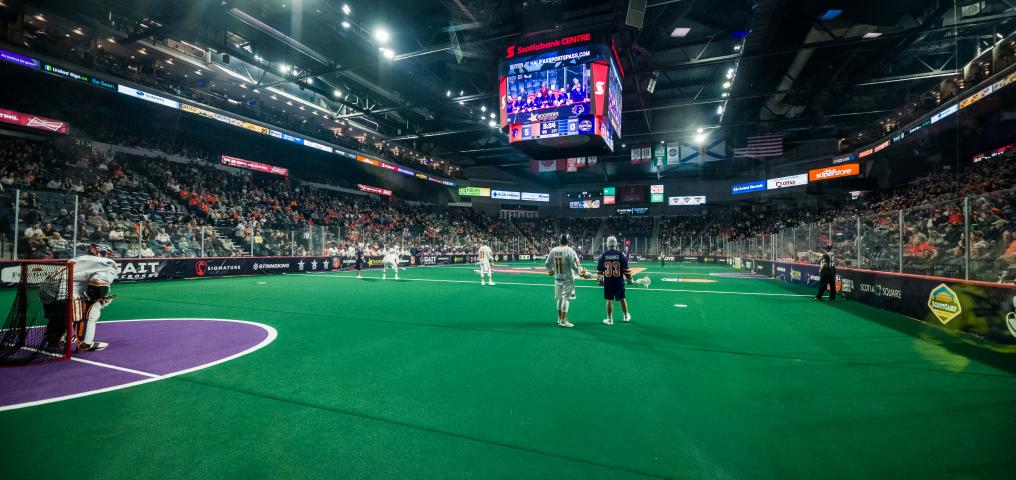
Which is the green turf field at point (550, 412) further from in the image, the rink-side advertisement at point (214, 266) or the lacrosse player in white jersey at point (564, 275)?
the rink-side advertisement at point (214, 266)

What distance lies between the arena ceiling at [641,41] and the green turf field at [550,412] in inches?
549

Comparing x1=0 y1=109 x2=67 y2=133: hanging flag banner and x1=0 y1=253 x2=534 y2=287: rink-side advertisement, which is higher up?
x1=0 y1=109 x2=67 y2=133: hanging flag banner

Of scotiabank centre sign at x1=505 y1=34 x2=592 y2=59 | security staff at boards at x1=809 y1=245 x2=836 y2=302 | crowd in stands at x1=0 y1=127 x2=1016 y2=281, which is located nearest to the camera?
crowd in stands at x1=0 y1=127 x2=1016 y2=281

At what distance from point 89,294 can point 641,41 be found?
21741 mm

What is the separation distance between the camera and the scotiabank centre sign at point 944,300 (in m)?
6.44

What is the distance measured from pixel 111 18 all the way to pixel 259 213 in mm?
12391

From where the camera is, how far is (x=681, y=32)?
63.7 feet

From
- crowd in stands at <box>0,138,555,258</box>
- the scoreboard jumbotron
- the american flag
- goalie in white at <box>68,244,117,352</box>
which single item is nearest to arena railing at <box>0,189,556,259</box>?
crowd in stands at <box>0,138,555,258</box>

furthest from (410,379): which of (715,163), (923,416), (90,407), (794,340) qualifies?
(715,163)

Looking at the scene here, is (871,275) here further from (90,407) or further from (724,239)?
(724,239)

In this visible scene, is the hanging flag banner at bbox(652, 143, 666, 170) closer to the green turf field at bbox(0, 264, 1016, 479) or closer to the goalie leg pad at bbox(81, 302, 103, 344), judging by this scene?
the green turf field at bbox(0, 264, 1016, 479)

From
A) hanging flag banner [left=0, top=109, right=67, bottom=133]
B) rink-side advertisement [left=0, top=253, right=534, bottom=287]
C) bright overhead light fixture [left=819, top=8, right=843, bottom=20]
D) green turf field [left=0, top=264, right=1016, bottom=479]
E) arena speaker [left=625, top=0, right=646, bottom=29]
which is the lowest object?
green turf field [left=0, top=264, right=1016, bottom=479]

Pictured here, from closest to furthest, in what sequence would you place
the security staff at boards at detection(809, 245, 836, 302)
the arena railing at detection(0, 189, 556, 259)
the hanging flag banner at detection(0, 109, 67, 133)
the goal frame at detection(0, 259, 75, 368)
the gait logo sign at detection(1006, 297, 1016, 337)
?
the goal frame at detection(0, 259, 75, 368), the gait logo sign at detection(1006, 297, 1016, 337), the security staff at boards at detection(809, 245, 836, 302), the arena railing at detection(0, 189, 556, 259), the hanging flag banner at detection(0, 109, 67, 133)

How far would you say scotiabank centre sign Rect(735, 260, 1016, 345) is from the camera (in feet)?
21.1
